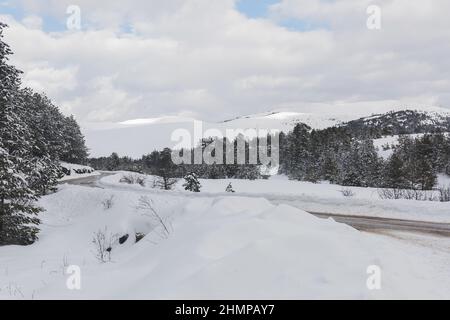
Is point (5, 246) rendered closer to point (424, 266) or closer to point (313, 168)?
point (424, 266)

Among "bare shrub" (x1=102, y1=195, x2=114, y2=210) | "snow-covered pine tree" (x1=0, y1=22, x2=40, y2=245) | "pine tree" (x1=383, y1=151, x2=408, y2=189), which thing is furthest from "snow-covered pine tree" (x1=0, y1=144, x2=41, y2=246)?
"pine tree" (x1=383, y1=151, x2=408, y2=189)

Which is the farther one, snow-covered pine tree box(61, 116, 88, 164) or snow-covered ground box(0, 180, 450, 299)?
snow-covered pine tree box(61, 116, 88, 164)

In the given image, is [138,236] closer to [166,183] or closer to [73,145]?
[166,183]

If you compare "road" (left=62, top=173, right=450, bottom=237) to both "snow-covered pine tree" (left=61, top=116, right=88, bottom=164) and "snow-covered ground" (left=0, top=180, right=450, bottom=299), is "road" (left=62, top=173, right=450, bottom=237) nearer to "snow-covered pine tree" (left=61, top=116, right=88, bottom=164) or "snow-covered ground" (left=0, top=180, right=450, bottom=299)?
"snow-covered ground" (left=0, top=180, right=450, bottom=299)

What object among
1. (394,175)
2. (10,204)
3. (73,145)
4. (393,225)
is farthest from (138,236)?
(73,145)

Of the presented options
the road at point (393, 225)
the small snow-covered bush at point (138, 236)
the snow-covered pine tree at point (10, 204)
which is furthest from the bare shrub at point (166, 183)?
the road at point (393, 225)

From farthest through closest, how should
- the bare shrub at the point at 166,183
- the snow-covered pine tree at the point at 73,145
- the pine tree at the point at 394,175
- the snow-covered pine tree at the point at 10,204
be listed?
the snow-covered pine tree at the point at 73,145 → the pine tree at the point at 394,175 → the bare shrub at the point at 166,183 → the snow-covered pine tree at the point at 10,204

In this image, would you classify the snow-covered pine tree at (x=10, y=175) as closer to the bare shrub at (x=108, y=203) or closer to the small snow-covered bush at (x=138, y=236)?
the small snow-covered bush at (x=138, y=236)

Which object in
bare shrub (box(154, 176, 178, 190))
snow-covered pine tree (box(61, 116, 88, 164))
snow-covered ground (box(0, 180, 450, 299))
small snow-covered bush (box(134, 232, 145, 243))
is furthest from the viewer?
snow-covered pine tree (box(61, 116, 88, 164))

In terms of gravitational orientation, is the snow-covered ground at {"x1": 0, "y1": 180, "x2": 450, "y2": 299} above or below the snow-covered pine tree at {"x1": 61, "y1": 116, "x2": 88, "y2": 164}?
below

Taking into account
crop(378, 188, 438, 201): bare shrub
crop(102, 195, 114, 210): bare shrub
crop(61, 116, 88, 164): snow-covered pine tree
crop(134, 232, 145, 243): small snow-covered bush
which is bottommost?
crop(134, 232, 145, 243): small snow-covered bush
